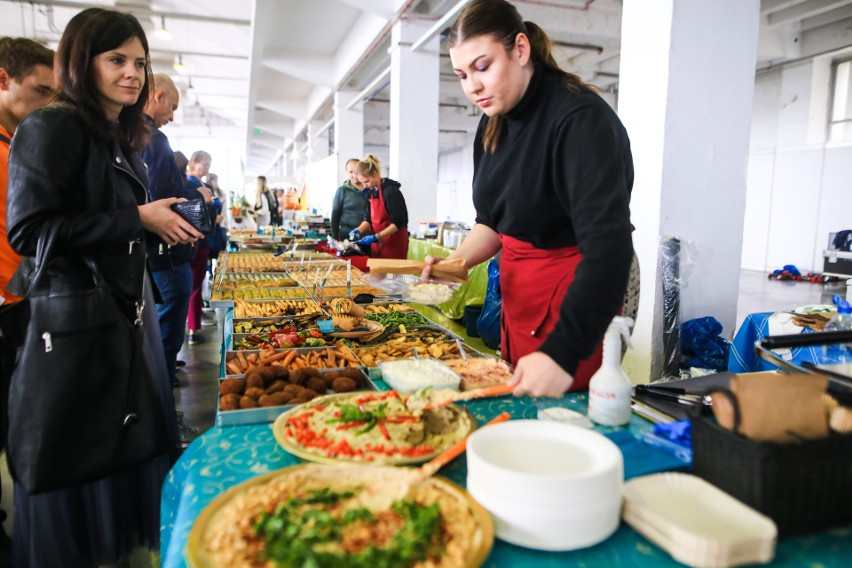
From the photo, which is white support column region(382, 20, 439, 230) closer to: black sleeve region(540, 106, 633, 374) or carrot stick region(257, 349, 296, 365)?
Answer: carrot stick region(257, 349, 296, 365)

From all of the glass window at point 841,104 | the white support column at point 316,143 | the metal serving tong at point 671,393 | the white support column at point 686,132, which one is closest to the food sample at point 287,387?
the metal serving tong at point 671,393

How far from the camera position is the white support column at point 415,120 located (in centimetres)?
727

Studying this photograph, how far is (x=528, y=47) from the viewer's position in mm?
1379

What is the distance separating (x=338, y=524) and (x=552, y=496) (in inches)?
11.9

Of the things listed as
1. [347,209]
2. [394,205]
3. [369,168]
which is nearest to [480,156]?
[394,205]

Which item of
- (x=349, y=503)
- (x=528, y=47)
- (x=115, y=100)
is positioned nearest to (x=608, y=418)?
(x=349, y=503)

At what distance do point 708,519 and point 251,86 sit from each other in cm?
1264

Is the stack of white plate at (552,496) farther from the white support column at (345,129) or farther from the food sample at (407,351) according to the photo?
the white support column at (345,129)

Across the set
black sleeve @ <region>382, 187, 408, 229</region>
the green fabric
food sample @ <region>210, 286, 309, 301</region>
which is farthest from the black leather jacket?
black sleeve @ <region>382, 187, 408, 229</region>

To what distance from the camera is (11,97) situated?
6.69ft

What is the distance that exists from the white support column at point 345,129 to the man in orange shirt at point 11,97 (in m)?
9.06

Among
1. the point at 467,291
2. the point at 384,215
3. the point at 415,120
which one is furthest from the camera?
the point at 415,120

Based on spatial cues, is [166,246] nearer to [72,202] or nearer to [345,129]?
[72,202]

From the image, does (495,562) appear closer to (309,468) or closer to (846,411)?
(309,468)
